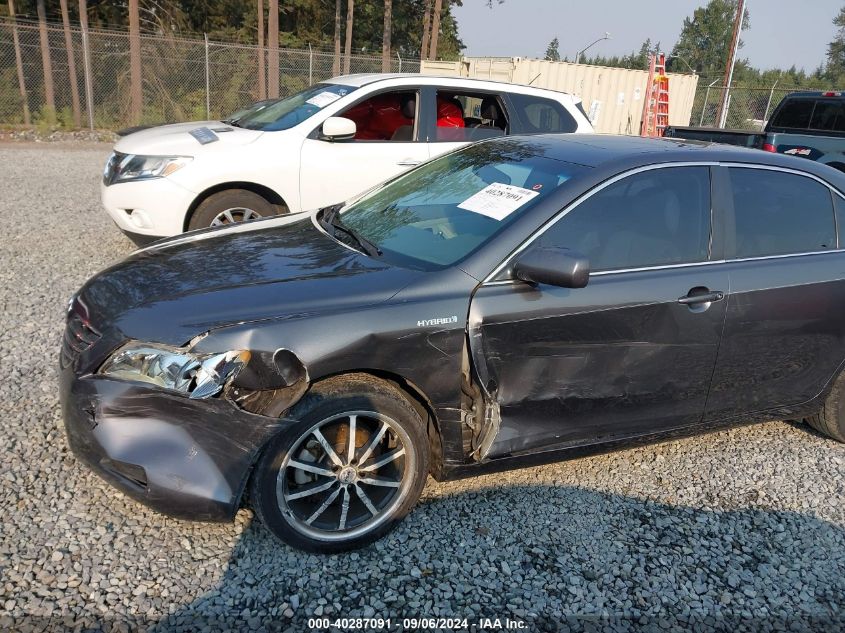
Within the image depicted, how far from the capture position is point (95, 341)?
9.20ft

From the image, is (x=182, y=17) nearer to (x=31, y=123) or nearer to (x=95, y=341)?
(x=31, y=123)

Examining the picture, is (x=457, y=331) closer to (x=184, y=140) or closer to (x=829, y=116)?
(x=184, y=140)

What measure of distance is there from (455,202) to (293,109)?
390 cm

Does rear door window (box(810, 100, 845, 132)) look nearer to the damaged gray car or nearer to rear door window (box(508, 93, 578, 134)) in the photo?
rear door window (box(508, 93, 578, 134))

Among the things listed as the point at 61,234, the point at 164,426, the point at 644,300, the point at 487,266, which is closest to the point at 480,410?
the point at 487,266

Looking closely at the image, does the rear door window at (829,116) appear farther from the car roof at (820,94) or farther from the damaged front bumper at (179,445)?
the damaged front bumper at (179,445)

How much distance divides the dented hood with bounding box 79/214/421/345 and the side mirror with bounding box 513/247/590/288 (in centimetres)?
48

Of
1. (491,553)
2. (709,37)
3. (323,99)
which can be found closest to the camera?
(491,553)

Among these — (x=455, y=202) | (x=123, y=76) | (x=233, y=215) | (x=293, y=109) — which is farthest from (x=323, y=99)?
(x=123, y=76)

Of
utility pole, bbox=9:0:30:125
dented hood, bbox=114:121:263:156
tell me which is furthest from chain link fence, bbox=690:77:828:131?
dented hood, bbox=114:121:263:156

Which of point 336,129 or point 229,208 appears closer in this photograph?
point 229,208

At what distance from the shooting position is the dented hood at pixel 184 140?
615 cm

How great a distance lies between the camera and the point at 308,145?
21.2 ft

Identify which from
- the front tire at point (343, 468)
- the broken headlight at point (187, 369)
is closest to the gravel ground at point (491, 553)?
the front tire at point (343, 468)
